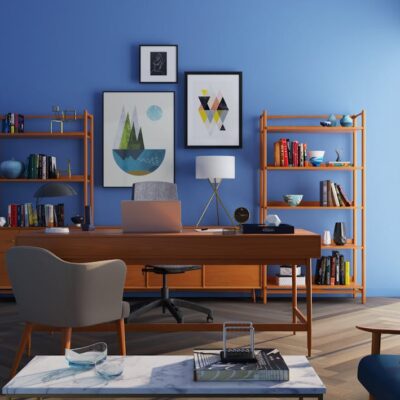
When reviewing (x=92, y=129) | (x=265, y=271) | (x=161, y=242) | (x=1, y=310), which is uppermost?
(x=92, y=129)

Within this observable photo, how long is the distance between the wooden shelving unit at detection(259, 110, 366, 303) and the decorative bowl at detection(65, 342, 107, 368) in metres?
3.67

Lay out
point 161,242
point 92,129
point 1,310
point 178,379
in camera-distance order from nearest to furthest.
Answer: point 178,379
point 161,242
point 1,310
point 92,129

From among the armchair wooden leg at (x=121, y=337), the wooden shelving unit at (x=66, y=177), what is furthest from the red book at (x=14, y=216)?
the armchair wooden leg at (x=121, y=337)

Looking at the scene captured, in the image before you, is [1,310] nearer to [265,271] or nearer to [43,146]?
[43,146]

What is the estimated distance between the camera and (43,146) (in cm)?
628

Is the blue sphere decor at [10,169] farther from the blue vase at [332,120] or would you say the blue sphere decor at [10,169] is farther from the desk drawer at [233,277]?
the blue vase at [332,120]

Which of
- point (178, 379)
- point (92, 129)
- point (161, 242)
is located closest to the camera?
point (178, 379)

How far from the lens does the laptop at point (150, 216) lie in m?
3.84

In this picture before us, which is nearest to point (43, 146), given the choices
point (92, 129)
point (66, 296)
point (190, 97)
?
point (92, 129)

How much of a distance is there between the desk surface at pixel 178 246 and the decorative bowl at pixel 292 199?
7.27 ft

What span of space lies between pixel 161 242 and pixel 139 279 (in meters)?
2.19

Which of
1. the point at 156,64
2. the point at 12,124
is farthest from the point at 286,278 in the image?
the point at 12,124

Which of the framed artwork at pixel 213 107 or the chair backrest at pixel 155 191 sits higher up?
the framed artwork at pixel 213 107

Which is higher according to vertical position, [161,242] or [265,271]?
[161,242]
